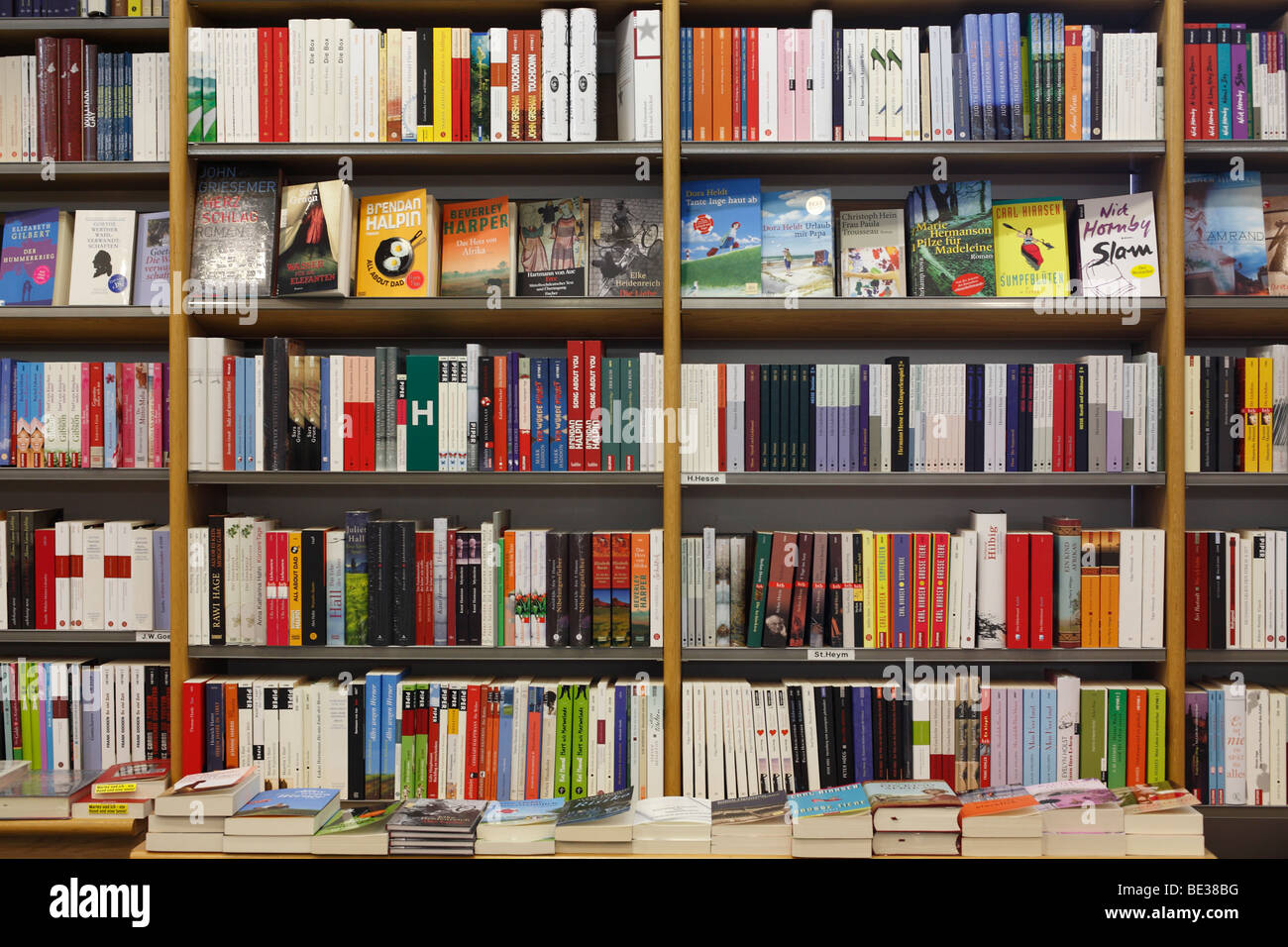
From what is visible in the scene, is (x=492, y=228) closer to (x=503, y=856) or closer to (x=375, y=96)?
(x=375, y=96)

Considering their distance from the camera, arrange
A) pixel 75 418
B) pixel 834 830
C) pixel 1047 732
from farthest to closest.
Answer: pixel 75 418, pixel 1047 732, pixel 834 830

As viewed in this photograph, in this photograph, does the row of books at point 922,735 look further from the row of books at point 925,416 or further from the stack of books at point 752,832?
the row of books at point 925,416

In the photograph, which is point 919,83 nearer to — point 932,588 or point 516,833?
point 932,588

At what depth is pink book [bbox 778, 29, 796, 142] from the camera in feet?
7.81

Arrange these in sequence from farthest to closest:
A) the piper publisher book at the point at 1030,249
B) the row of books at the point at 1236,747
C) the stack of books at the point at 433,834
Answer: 1. the piper publisher book at the point at 1030,249
2. the row of books at the point at 1236,747
3. the stack of books at the point at 433,834

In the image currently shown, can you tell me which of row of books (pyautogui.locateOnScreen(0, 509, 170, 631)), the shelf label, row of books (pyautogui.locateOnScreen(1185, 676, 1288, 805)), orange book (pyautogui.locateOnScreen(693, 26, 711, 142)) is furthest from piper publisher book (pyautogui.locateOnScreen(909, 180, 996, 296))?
row of books (pyautogui.locateOnScreen(0, 509, 170, 631))

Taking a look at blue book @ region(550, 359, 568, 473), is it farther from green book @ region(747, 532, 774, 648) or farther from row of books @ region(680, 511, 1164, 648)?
green book @ region(747, 532, 774, 648)

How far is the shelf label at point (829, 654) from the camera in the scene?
236cm

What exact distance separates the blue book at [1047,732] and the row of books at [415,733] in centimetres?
107

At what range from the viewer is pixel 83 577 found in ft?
8.01

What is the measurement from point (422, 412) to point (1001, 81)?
1.88 m

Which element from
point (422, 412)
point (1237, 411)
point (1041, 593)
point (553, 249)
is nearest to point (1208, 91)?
point (1237, 411)

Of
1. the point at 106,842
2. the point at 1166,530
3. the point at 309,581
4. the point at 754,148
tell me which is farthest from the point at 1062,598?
the point at 106,842

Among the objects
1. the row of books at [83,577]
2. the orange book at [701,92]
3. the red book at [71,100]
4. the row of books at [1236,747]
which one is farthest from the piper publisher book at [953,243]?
the red book at [71,100]
